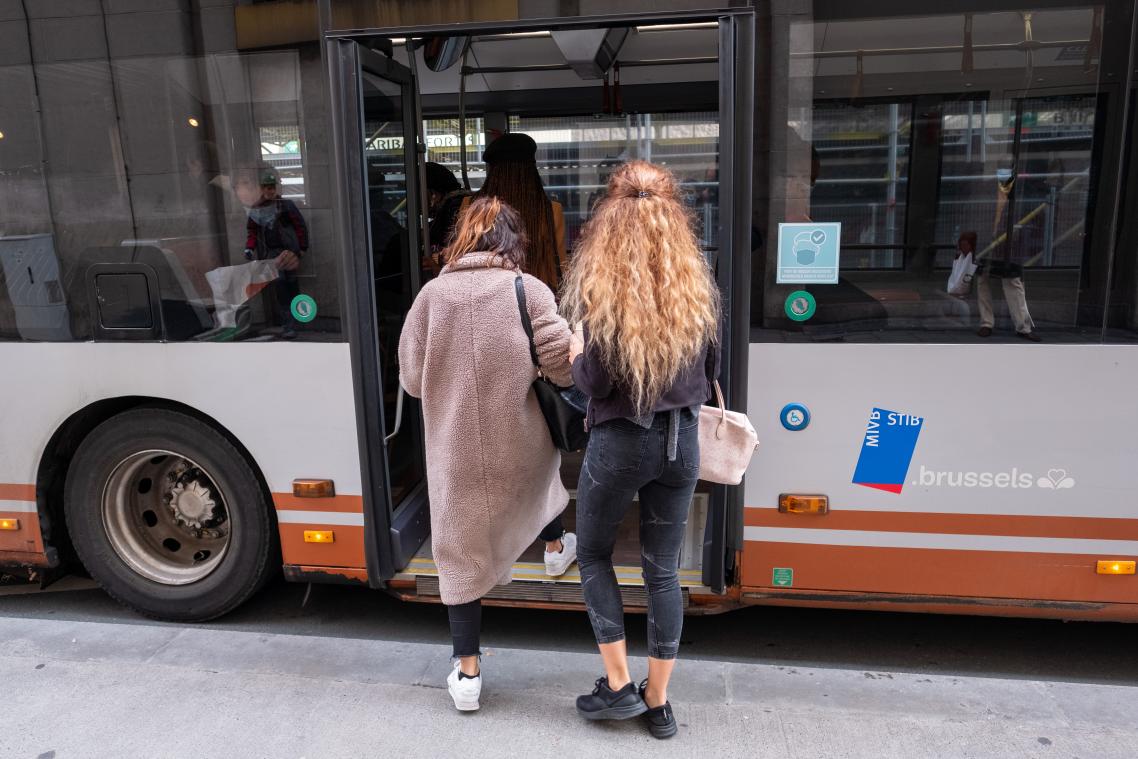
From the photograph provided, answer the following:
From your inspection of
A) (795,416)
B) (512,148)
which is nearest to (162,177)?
(512,148)

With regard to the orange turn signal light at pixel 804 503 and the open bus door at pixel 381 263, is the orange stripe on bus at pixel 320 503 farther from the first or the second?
the orange turn signal light at pixel 804 503

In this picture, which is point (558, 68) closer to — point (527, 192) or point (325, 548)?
point (527, 192)

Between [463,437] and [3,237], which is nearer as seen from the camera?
[463,437]

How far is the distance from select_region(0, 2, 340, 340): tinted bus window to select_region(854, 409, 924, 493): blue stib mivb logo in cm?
215

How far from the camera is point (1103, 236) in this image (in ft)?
9.95

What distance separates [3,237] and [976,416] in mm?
4104

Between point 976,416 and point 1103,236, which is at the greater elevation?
point 1103,236

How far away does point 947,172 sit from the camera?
309 cm

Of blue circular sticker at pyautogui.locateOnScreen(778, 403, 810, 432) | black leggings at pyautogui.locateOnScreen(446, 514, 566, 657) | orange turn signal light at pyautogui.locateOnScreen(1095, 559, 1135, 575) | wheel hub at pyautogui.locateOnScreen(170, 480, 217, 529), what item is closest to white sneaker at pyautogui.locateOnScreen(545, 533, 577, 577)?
black leggings at pyautogui.locateOnScreen(446, 514, 566, 657)

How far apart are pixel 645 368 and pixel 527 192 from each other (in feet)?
7.83

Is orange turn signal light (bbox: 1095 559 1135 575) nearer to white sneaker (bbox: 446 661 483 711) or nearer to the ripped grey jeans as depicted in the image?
the ripped grey jeans

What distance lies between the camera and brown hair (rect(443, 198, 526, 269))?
9.50ft

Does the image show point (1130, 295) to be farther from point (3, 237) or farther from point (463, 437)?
point (3, 237)

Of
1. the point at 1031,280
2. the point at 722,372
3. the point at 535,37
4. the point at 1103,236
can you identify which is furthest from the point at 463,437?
the point at 535,37
